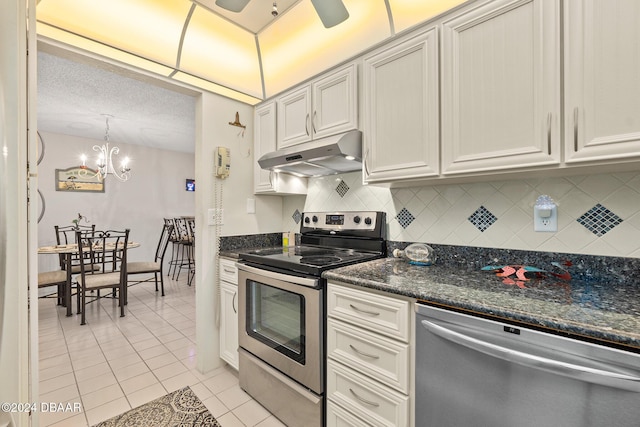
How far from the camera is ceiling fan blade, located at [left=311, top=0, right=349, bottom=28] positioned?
162 cm

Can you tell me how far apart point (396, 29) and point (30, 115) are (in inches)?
68.5

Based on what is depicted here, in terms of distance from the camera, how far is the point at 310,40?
1970 mm

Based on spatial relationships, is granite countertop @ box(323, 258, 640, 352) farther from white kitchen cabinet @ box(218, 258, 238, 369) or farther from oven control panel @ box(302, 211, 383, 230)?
white kitchen cabinet @ box(218, 258, 238, 369)

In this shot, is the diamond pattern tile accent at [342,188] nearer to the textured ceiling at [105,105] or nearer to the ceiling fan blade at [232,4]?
the ceiling fan blade at [232,4]

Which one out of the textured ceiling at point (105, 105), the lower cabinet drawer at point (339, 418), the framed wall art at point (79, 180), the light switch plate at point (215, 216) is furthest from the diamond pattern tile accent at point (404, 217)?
the framed wall art at point (79, 180)

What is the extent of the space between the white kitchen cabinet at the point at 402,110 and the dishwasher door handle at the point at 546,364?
2.50ft

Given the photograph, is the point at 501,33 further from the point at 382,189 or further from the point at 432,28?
the point at 382,189

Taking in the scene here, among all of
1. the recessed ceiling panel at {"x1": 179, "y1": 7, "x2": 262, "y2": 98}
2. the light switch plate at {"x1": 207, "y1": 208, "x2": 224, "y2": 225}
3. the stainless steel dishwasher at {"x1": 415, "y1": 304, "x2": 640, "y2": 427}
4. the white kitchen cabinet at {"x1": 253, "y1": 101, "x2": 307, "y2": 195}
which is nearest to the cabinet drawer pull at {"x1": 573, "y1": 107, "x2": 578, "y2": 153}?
the stainless steel dishwasher at {"x1": 415, "y1": 304, "x2": 640, "y2": 427}

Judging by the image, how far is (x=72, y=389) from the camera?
1943 millimetres

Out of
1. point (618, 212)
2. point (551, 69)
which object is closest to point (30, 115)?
point (551, 69)

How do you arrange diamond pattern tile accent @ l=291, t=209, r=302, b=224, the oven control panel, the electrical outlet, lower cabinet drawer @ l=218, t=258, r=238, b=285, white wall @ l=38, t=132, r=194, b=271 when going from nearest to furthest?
the electrical outlet → the oven control panel → lower cabinet drawer @ l=218, t=258, r=238, b=285 → diamond pattern tile accent @ l=291, t=209, r=302, b=224 → white wall @ l=38, t=132, r=194, b=271

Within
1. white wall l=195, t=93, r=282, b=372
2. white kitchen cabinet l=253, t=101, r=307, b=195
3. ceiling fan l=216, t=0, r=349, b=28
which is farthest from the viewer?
white kitchen cabinet l=253, t=101, r=307, b=195

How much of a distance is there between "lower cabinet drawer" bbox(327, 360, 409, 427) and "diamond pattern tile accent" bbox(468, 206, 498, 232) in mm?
958

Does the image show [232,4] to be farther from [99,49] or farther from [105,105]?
[105,105]
